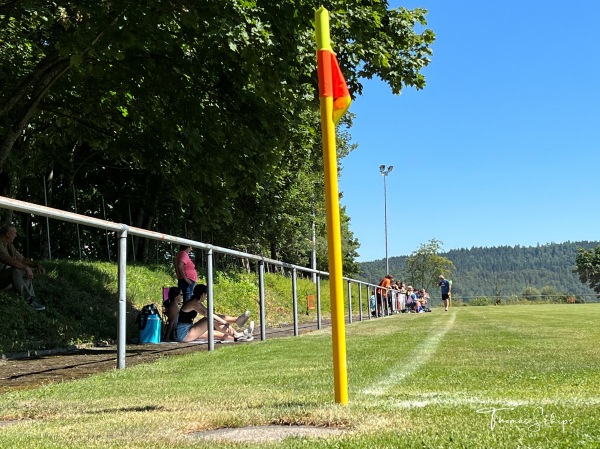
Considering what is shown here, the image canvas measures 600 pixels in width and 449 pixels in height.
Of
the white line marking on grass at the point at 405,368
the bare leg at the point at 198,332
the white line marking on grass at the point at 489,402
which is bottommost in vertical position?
the white line marking on grass at the point at 405,368

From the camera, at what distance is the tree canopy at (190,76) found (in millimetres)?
10164

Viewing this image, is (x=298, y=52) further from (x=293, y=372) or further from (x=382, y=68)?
(x=293, y=372)

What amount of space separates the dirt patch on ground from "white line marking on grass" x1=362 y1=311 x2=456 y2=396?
3.12 m

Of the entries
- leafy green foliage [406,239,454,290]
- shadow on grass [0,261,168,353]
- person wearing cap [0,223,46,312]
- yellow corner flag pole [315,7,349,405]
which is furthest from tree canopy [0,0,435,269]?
leafy green foliage [406,239,454,290]

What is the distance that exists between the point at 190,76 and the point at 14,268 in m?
4.64

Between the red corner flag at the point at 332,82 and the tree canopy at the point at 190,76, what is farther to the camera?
the tree canopy at the point at 190,76

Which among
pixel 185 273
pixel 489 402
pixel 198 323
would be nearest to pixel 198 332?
pixel 198 323

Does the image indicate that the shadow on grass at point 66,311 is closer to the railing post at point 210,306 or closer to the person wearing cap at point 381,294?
the railing post at point 210,306

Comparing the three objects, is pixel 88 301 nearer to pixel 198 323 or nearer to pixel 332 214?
pixel 198 323

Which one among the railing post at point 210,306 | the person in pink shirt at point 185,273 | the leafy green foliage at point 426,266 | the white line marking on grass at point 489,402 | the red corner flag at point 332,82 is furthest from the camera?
the leafy green foliage at point 426,266

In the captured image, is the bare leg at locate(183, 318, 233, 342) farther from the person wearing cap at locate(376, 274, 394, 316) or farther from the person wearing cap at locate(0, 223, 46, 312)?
the person wearing cap at locate(376, 274, 394, 316)

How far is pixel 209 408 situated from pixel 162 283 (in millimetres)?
16089

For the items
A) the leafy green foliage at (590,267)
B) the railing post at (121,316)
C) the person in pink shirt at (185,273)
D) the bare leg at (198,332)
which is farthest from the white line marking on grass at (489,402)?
the leafy green foliage at (590,267)

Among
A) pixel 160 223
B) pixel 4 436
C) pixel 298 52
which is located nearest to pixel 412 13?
pixel 298 52
